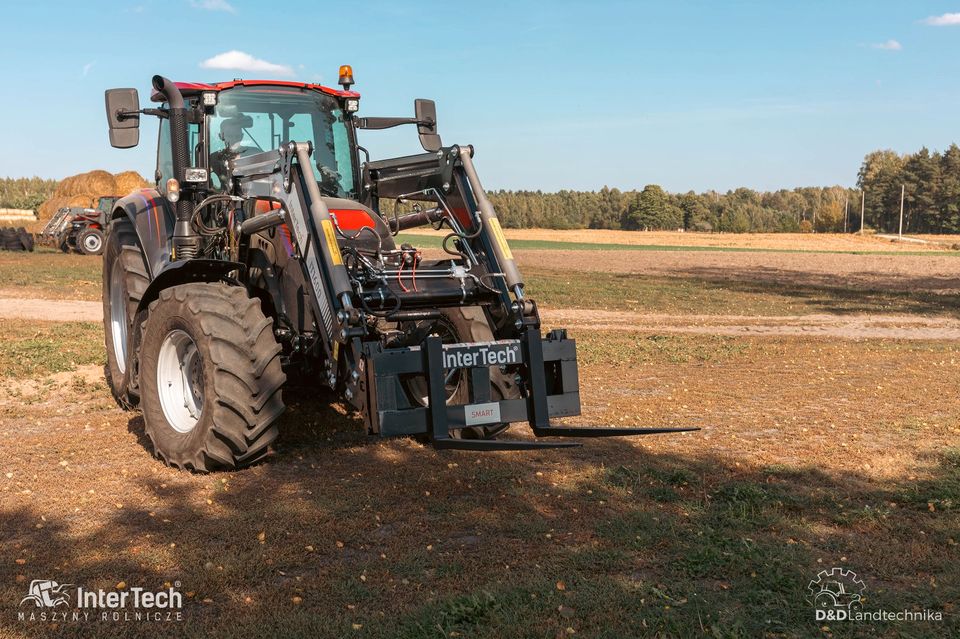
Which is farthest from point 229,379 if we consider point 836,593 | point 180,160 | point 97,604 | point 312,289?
point 836,593

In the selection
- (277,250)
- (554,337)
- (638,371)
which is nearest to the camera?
(554,337)

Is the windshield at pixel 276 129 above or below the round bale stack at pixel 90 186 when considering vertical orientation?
below

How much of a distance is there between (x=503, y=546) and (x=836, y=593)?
174cm

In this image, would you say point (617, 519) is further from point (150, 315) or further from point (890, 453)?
point (150, 315)

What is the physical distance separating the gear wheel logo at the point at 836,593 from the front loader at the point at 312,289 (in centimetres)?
147

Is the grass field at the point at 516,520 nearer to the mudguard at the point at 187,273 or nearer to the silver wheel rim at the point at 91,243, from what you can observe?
the mudguard at the point at 187,273

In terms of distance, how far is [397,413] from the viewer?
5.53m

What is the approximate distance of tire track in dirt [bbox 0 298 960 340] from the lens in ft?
51.9

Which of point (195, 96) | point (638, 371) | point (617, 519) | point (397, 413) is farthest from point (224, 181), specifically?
point (638, 371)

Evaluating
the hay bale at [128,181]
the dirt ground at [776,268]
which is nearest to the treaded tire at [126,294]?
the dirt ground at [776,268]

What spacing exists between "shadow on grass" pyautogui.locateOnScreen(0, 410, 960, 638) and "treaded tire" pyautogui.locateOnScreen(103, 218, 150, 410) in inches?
79.5

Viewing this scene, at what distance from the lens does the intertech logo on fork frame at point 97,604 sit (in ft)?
13.5

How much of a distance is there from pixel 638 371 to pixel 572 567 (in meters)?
6.73

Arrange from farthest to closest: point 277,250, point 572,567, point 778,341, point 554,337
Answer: point 778,341, point 277,250, point 554,337, point 572,567
